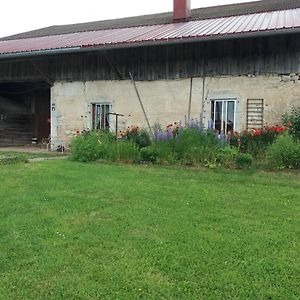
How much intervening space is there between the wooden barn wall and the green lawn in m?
5.99

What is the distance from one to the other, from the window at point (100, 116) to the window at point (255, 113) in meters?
5.13

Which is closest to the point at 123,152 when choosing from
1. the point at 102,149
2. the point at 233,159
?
the point at 102,149

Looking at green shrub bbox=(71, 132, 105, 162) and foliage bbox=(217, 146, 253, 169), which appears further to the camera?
green shrub bbox=(71, 132, 105, 162)

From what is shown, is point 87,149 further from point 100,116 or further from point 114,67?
point 114,67

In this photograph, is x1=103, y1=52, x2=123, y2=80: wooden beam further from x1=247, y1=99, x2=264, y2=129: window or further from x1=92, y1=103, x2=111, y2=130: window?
x1=247, y1=99, x2=264, y2=129: window

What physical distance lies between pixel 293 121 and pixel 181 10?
943 cm

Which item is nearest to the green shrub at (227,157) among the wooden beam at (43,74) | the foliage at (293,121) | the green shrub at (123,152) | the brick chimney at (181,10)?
the green shrub at (123,152)

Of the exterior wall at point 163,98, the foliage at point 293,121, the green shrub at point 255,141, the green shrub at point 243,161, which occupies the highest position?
the exterior wall at point 163,98

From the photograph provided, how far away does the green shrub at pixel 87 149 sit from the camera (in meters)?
10.2

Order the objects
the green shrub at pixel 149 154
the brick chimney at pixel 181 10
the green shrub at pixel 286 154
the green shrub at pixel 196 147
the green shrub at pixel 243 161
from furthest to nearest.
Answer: the brick chimney at pixel 181 10 → the green shrub at pixel 149 154 → the green shrub at pixel 196 147 → the green shrub at pixel 243 161 → the green shrub at pixel 286 154

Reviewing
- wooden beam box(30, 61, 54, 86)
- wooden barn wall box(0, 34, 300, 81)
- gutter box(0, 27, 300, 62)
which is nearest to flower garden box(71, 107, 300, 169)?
wooden barn wall box(0, 34, 300, 81)

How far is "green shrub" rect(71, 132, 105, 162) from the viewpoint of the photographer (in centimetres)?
1016

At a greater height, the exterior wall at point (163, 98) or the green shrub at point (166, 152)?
the exterior wall at point (163, 98)

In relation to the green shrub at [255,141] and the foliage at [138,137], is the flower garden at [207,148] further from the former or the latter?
the foliage at [138,137]
